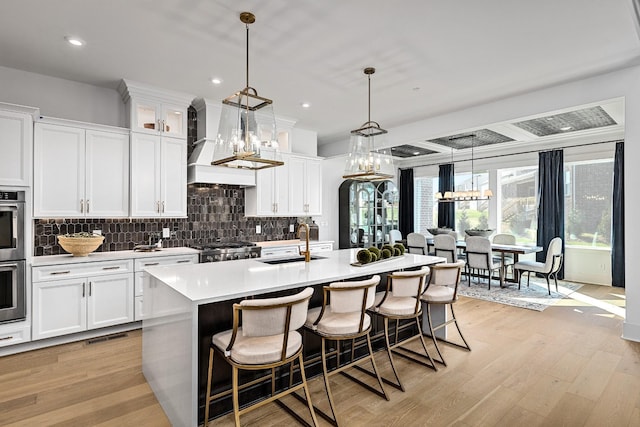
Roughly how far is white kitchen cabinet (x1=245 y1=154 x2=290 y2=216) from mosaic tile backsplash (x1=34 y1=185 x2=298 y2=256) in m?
0.22

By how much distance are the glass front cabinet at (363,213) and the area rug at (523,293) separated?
204cm

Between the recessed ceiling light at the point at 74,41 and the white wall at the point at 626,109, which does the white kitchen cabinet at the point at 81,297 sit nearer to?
the recessed ceiling light at the point at 74,41

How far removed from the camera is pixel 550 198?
22.5ft

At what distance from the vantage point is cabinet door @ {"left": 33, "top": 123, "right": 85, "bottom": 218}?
367 cm

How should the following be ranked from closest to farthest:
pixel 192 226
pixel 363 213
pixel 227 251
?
pixel 227 251
pixel 192 226
pixel 363 213

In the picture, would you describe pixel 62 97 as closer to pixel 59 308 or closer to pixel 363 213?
pixel 59 308

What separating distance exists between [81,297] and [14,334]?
0.60m

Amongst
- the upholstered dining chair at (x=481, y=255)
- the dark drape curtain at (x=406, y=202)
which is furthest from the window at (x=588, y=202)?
the dark drape curtain at (x=406, y=202)

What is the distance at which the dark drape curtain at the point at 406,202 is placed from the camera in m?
9.34

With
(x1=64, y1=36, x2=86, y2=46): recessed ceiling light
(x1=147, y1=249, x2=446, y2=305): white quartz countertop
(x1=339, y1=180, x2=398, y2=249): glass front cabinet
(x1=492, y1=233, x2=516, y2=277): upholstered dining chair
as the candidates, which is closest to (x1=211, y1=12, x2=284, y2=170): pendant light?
(x1=147, y1=249, x2=446, y2=305): white quartz countertop

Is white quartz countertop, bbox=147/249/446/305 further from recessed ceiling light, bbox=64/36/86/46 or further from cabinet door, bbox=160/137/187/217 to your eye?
recessed ceiling light, bbox=64/36/86/46

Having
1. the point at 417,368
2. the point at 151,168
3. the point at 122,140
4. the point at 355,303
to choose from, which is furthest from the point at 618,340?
the point at 122,140

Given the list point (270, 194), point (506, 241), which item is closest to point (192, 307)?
point (270, 194)

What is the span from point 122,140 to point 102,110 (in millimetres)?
524
